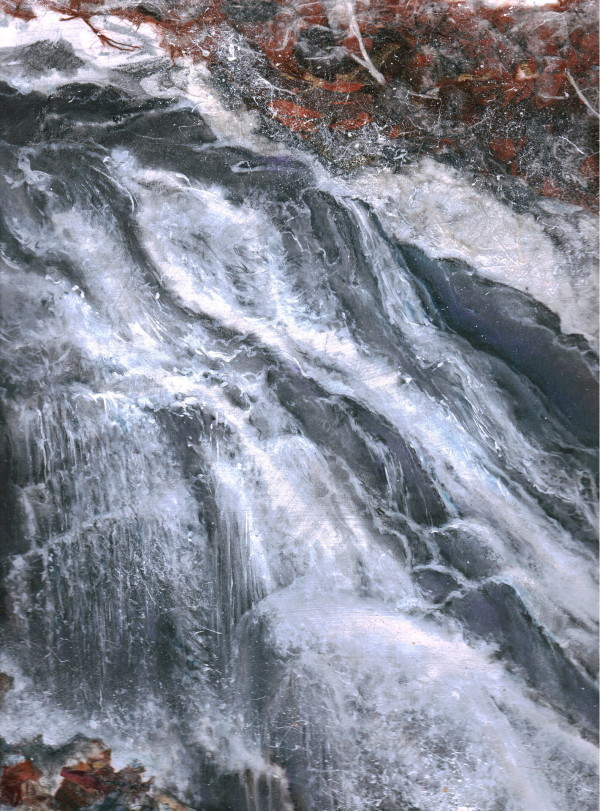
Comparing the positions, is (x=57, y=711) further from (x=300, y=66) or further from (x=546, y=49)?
(x=546, y=49)

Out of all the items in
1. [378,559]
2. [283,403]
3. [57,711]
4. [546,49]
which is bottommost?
[57,711]

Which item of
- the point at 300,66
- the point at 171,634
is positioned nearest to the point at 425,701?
the point at 171,634

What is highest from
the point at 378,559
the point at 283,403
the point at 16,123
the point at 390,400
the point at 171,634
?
the point at 16,123

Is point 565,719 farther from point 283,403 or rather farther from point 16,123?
point 16,123

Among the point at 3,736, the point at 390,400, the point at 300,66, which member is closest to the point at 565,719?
the point at 390,400

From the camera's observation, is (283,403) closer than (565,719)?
No

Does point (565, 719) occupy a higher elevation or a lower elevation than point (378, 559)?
lower
